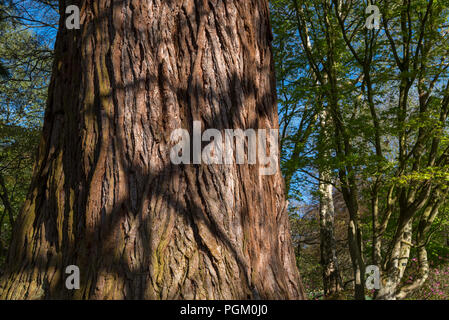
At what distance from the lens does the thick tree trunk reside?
1629mm

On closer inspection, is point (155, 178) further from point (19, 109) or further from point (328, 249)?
point (19, 109)

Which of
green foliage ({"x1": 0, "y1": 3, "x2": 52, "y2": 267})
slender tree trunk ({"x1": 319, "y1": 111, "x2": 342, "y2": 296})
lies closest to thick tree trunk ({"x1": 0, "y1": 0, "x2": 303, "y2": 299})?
slender tree trunk ({"x1": 319, "y1": 111, "x2": 342, "y2": 296})

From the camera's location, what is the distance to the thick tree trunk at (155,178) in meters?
1.63

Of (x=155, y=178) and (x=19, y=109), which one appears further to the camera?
(x=19, y=109)

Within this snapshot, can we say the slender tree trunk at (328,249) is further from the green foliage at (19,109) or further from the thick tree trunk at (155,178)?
the green foliage at (19,109)

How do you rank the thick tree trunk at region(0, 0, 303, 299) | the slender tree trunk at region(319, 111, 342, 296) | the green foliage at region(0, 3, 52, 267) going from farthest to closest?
the slender tree trunk at region(319, 111, 342, 296)
the green foliage at region(0, 3, 52, 267)
the thick tree trunk at region(0, 0, 303, 299)

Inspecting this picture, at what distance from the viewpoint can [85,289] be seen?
164 cm

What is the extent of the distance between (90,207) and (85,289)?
0.39 metres

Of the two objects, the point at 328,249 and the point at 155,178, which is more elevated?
the point at 155,178

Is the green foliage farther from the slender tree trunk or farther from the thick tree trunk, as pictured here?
the thick tree trunk

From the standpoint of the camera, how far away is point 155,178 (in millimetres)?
1720

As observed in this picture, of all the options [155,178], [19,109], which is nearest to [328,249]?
[155,178]

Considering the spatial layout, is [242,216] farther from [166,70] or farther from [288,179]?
[288,179]
